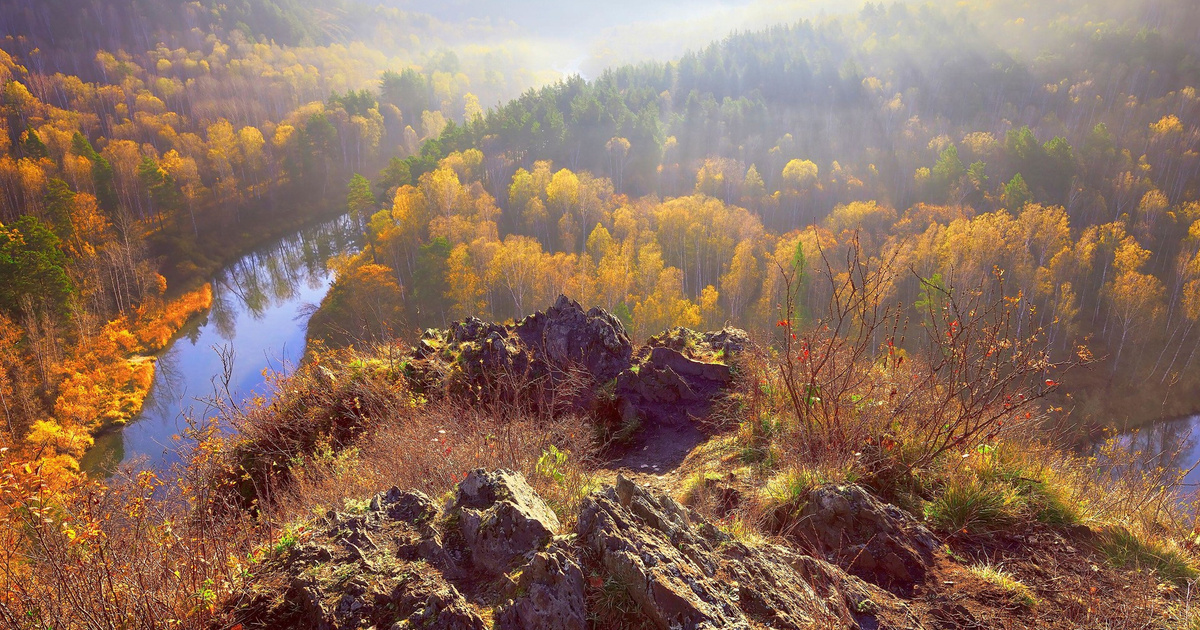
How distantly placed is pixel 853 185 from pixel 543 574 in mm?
64428

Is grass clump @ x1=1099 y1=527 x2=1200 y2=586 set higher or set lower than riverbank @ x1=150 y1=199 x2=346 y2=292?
higher

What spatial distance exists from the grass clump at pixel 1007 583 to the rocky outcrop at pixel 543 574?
85cm

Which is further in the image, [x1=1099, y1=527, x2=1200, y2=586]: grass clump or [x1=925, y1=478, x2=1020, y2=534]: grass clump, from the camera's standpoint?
[x1=925, y1=478, x2=1020, y2=534]: grass clump

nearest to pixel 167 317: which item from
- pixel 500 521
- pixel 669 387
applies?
pixel 669 387

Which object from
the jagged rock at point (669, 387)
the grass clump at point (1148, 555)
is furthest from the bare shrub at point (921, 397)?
the jagged rock at point (669, 387)

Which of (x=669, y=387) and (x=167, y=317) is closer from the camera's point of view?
(x=669, y=387)

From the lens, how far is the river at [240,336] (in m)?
26.4

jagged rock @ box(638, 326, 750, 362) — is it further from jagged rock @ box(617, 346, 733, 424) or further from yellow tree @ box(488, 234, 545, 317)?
→ yellow tree @ box(488, 234, 545, 317)

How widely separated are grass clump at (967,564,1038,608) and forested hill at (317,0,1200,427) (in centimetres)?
Result: 1589

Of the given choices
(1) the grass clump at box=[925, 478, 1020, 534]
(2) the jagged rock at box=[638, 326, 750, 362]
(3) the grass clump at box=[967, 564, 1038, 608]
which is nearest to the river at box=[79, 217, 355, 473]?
(2) the jagged rock at box=[638, 326, 750, 362]

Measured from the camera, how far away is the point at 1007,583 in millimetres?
3760

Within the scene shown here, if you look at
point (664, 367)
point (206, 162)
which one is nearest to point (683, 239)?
point (664, 367)

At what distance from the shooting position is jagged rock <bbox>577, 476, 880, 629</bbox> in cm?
304

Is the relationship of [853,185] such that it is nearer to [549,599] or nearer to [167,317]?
[167,317]
